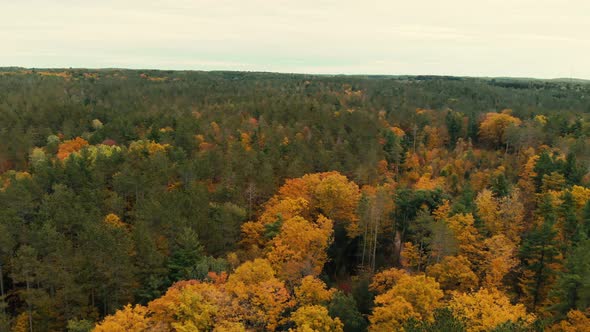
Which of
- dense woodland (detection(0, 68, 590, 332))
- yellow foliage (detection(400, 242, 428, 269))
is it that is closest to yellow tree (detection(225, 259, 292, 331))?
dense woodland (detection(0, 68, 590, 332))

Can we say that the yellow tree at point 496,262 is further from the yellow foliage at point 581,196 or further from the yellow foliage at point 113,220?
the yellow foliage at point 113,220

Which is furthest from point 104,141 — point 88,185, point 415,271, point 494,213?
point 494,213

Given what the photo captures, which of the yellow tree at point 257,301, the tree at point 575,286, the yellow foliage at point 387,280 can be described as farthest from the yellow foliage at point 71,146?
the tree at point 575,286

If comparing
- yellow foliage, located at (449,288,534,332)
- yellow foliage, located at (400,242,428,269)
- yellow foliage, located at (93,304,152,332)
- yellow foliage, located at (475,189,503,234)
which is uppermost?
yellow foliage, located at (475,189,503,234)

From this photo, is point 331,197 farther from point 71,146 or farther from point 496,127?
point 496,127

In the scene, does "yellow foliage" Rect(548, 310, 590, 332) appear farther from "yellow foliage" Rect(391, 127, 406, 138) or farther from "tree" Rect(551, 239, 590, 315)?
"yellow foliage" Rect(391, 127, 406, 138)

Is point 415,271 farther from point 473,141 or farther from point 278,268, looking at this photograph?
point 473,141
